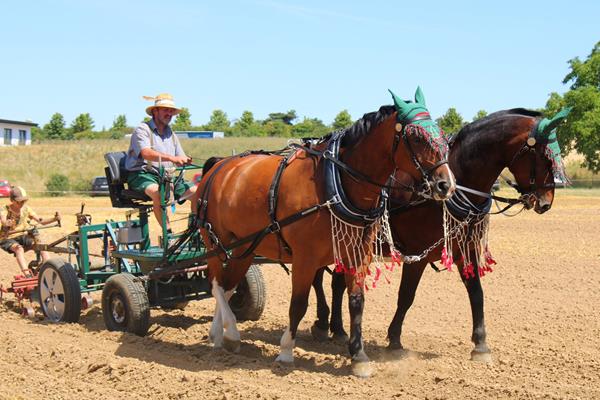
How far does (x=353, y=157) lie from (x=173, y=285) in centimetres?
331

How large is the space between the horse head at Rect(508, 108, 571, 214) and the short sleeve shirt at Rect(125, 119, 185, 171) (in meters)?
3.75

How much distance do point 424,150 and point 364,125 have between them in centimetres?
70

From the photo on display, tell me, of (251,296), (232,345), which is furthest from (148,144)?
(232,345)

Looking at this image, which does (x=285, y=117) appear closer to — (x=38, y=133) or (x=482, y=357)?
(x=38, y=133)

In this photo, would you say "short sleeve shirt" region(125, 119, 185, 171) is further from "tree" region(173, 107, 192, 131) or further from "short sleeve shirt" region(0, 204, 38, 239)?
"tree" region(173, 107, 192, 131)

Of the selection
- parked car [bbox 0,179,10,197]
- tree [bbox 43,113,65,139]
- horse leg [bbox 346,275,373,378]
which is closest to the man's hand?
horse leg [bbox 346,275,373,378]

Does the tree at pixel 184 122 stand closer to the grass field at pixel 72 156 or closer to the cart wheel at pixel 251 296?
the grass field at pixel 72 156

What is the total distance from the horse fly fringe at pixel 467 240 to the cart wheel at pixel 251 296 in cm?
268

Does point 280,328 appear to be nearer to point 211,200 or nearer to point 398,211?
point 211,200

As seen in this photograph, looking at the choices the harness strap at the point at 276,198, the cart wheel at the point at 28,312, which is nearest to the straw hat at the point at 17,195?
the cart wheel at the point at 28,312

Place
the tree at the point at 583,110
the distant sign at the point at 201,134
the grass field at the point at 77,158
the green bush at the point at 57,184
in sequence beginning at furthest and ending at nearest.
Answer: the distant sign at the point at 201,134
the grass field at the point at 77,158
the green bush at the point at 57,184
the tree at the point at 583,110

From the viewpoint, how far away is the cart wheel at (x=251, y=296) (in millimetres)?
8867

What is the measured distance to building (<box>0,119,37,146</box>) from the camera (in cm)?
7231

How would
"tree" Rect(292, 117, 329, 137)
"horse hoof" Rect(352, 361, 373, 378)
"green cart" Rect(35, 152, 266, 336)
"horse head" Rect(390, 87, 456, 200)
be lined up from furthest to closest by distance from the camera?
"tree" Rect(292, 117, 329, 137), "green cart" Rect(35, 152, 266, 336), "horse hoof" Rect(352, 361, 373, 378), "horse head" Rect(390, 87, 456, 200)
